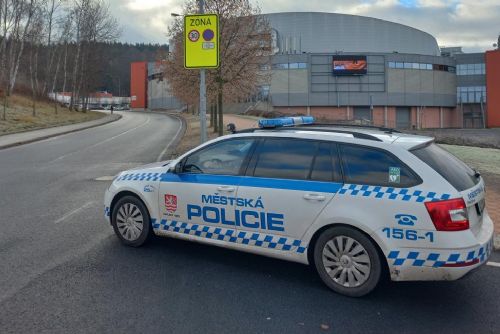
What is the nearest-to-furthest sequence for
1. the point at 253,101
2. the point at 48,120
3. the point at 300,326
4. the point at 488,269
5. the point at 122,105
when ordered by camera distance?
the point at 300,326
the point at 488,269
the point at 48,120
the point at 253,101
the point at 122,105

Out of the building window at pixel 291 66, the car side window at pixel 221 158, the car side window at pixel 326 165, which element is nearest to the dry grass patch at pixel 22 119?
the car side window at pixel 221 158

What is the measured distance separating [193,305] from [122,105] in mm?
125800

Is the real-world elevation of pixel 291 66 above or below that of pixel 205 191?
above

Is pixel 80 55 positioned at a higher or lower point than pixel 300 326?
higher

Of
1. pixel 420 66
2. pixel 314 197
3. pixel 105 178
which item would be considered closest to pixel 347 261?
pixel 314 197

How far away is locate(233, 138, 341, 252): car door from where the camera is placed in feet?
15.0

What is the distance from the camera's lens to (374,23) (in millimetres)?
83562

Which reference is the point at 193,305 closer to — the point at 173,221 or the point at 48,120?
the point at 173,221

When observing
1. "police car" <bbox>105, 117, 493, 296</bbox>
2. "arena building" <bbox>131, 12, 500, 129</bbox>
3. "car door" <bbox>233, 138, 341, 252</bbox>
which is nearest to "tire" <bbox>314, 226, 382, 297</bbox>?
"police car" <bbox>105, 117, 493, 296</bbox>

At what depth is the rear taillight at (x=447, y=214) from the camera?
4039mm

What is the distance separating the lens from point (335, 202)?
175 inches

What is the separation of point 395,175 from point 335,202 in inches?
23.2

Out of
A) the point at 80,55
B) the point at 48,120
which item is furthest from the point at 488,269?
the point at 80,55

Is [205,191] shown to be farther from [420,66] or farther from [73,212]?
[420,66]
